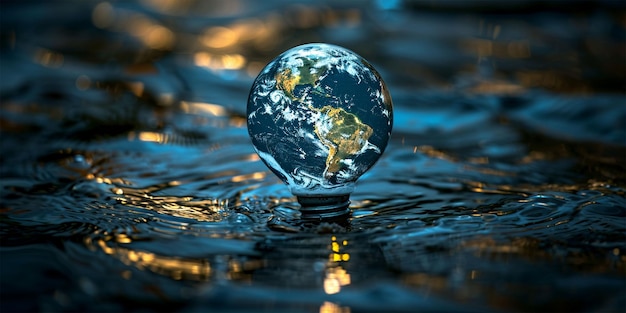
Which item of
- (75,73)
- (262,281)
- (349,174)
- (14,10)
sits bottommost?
(262,281)

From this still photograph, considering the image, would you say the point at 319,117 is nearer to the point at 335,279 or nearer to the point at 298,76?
the point at 298,76

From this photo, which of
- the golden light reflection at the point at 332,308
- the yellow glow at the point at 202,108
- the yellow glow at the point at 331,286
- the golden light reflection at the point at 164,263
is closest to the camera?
the golden light reflection at the point at 332,308

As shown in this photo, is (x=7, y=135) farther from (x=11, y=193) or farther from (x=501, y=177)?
(x=501, y=177)

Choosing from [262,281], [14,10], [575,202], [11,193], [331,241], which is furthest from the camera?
[14,10]

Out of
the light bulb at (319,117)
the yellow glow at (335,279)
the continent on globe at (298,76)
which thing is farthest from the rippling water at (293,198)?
the continent on globe at (298,76)

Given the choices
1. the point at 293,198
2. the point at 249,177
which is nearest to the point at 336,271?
the point at 293,198

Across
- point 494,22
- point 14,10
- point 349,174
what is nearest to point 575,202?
point 349,174

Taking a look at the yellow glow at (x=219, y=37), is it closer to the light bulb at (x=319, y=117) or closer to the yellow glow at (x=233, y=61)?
the yellow glow at (x=233, y=61)

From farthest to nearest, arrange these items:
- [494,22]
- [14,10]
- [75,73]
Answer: [14,10] → [494,22] → [75,73]
